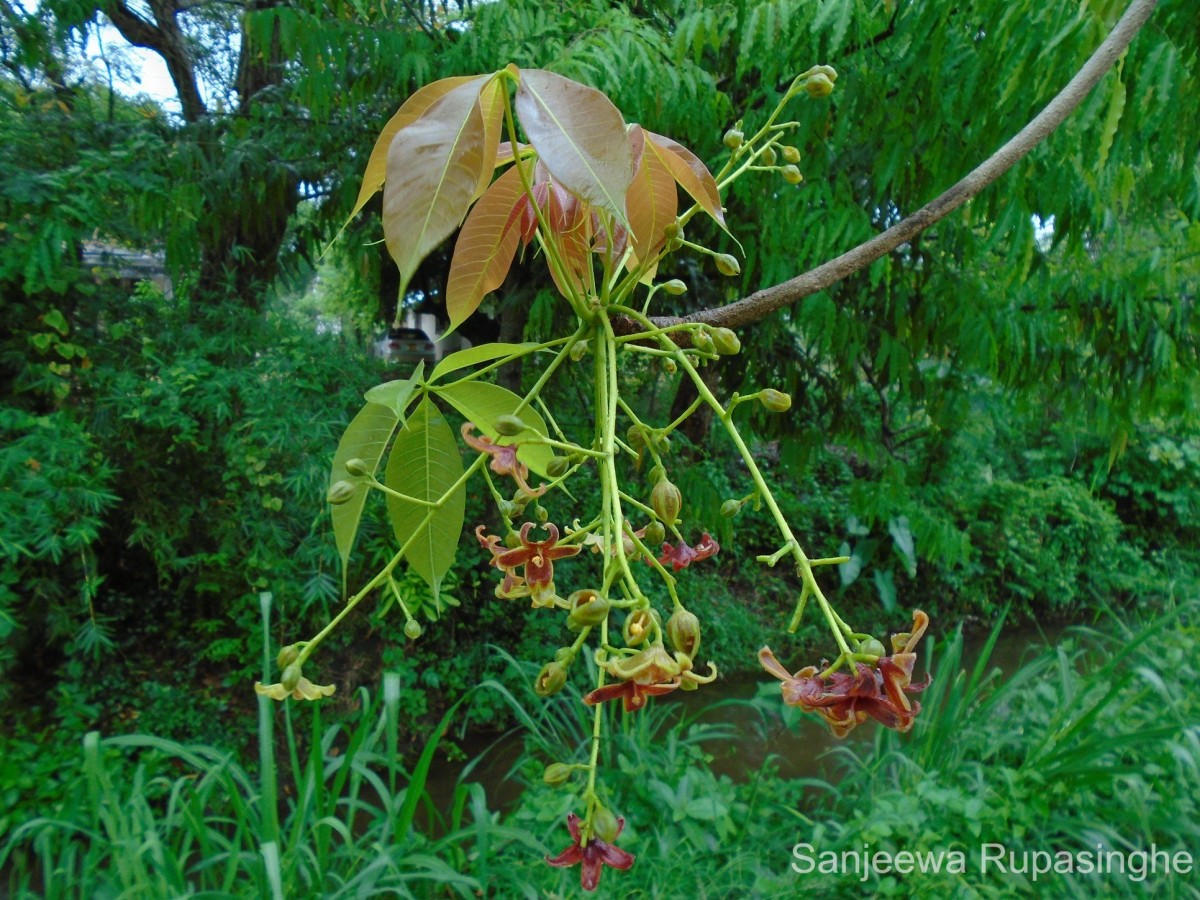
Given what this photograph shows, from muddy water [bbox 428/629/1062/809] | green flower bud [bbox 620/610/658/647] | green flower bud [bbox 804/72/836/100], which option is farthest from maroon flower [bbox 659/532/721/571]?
muddy water [bbox 428/629/1062/809]

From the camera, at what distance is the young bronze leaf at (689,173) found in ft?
1.35

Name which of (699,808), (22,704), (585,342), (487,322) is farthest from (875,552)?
(585,342)

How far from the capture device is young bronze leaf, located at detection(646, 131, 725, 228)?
412 mm

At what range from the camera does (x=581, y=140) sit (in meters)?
0.29

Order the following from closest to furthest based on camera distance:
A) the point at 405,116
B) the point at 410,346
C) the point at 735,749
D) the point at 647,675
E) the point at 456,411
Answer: the point at 647,675, the point at 405,116, the point at 456,411, the point at 735,749, the point at 410,346

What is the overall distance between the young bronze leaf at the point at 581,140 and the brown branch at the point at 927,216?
5.3 inches

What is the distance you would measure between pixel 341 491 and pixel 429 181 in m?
0.16

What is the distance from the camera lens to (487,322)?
8.93ft

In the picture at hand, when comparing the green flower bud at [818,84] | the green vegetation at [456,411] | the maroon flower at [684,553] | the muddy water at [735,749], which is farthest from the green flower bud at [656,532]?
the muddy water at [735,749]

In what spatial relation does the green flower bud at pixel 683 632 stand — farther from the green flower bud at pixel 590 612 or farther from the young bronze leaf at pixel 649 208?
the young bronze leaf at pixel 649 208

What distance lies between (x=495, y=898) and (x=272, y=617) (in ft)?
4.14

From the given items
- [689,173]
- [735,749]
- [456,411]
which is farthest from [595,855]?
[735,749]

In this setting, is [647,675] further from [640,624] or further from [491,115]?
[491,115]

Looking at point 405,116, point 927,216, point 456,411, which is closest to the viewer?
point 405,116
